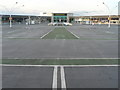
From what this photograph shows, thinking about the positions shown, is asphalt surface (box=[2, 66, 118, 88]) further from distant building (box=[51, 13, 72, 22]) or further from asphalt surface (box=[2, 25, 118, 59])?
distant building (box=[51, 13, 72, 22])

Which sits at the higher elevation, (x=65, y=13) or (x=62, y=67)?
(x=65, y=13)

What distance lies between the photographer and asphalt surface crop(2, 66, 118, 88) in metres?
6.01

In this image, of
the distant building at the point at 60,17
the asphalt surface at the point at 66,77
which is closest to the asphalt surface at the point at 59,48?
the asphalt surface at the point at 66,77

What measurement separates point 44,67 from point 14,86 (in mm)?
2746

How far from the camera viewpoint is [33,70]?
7.87 meters

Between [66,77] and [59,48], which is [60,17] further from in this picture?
[66,77]

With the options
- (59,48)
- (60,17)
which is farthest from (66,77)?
(60,17)

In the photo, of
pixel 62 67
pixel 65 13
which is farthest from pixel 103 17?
pixel 62 67

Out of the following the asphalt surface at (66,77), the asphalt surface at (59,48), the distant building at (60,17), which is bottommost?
the asphalt surface at (66,77)

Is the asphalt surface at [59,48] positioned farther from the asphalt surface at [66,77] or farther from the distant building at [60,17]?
the distant building at [60,17]

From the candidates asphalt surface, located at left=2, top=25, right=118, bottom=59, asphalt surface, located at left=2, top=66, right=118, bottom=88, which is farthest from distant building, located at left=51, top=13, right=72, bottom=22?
asphalt surface, located at left=2, top=66, right=118, bottom=88

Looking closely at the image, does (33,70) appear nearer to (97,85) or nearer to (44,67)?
(44,67)

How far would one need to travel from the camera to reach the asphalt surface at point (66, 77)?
6012mm

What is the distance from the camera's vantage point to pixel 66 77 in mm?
6832
